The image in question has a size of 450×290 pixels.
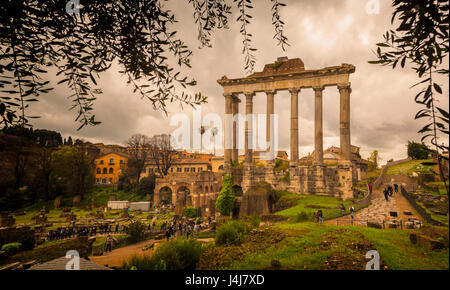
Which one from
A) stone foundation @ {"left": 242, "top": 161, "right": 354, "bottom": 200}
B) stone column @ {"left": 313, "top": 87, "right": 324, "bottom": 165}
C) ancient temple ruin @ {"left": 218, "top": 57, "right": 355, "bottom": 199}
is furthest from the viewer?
stone column @ {"left": 313, "top": 87, "right": 324, "bottom": 165}

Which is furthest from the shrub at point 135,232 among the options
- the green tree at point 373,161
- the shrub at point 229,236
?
the green tree at point 373,161

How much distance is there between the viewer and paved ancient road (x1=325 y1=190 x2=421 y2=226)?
44.4 ft

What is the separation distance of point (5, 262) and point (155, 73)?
48.4 feet

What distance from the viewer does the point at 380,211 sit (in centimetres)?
1585

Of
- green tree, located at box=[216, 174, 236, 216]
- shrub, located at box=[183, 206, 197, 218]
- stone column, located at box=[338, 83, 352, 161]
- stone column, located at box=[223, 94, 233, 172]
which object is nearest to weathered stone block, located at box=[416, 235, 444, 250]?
green tree, located at box=[216, 174, 236, 216]

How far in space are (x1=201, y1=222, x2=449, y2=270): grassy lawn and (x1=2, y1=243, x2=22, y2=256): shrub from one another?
43.7ft

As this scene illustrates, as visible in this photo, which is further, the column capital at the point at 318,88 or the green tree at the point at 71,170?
the green tree at the point at 71,170

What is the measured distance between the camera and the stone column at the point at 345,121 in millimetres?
23297

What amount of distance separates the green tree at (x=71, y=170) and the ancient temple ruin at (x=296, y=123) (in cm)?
3044

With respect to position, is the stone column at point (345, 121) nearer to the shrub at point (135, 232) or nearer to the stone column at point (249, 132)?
the stone column at point (249, 132)

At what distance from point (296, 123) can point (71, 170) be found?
40417 mm

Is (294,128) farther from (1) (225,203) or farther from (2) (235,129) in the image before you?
(1) (225,203)

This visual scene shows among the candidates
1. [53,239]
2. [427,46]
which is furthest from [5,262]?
[427,46]

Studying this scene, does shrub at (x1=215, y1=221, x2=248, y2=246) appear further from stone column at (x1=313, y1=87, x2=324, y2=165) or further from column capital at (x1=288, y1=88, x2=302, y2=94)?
column capital at (x1=288, y1=88, x2=302, y2=94)
